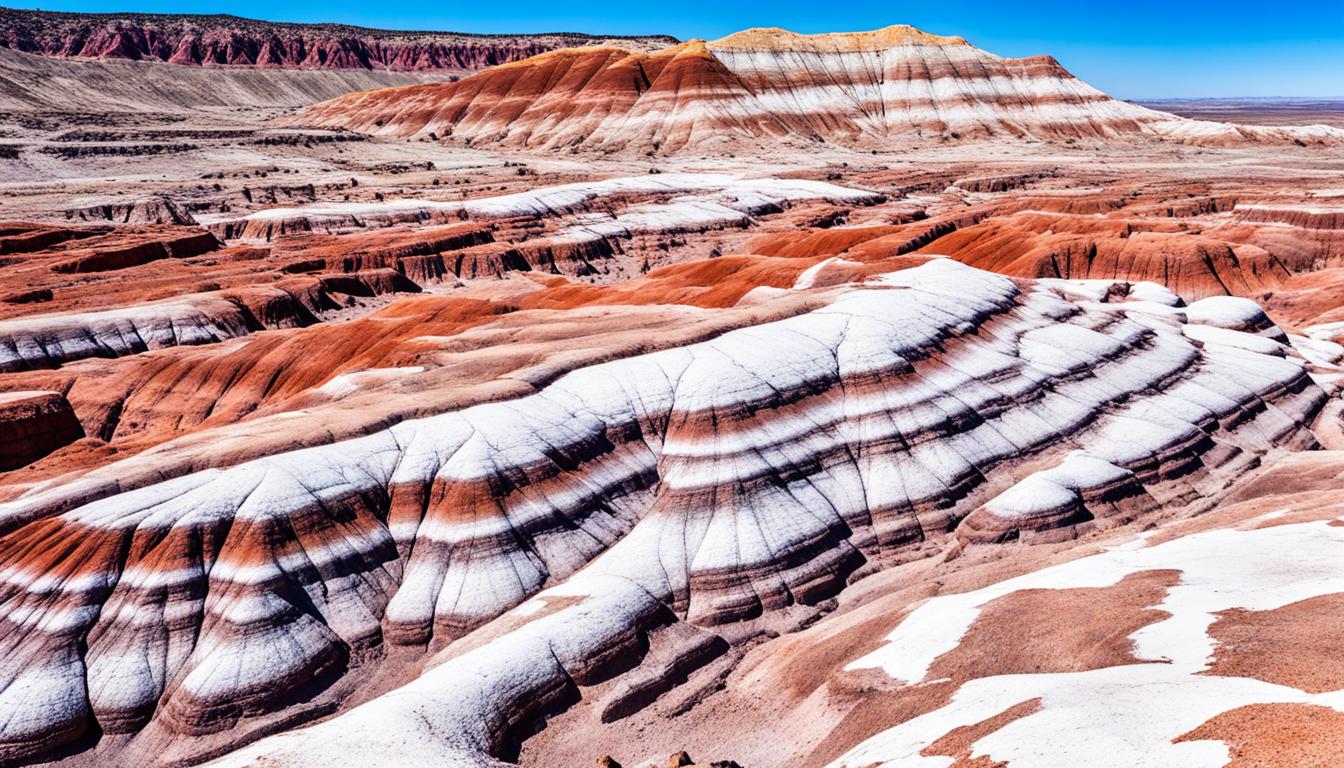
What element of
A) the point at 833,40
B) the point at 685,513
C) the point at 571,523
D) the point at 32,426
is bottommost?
the point at 685,513

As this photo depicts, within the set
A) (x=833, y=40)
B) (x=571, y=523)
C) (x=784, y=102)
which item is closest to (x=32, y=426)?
(x=571, y=523)

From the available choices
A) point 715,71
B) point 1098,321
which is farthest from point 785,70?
point 1098,321

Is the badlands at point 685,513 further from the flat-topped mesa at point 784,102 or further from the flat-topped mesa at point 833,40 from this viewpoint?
the flat-topped mesa at point 833,40

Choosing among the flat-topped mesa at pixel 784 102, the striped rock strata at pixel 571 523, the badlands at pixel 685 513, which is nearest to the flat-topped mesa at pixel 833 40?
the flat-topped mesa at pixel 784 102

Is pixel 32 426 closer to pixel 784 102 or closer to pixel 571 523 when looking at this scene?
pixel 571 523

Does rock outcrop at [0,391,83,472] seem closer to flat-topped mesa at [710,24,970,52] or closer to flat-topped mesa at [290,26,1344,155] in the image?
flat-topped mesa at [290,26,1344,155]

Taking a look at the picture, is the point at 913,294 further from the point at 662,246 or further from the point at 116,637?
the point at 662,246
